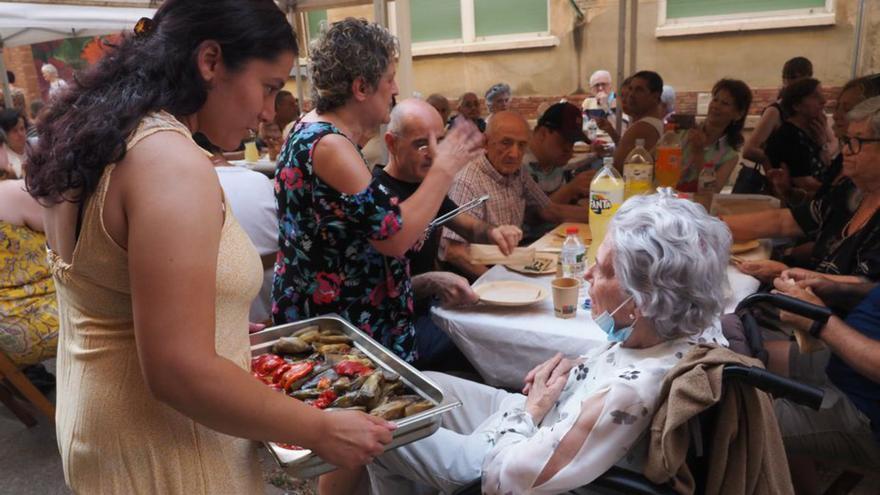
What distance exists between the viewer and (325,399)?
1.42 meters

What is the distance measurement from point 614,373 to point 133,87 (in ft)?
3.77

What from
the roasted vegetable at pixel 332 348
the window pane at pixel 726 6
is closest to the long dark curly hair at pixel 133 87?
the roasted vegetable at pixel 332 348

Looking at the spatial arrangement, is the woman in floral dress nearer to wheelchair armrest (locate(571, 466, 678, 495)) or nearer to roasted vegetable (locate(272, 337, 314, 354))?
roasted vegetable (locate(272, 337, 314, 354))

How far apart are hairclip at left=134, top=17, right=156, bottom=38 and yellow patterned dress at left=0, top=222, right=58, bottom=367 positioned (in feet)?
8.68

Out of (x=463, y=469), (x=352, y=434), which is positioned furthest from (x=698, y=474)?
(x=352, y=434)

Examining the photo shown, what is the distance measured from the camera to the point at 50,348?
10.6 ft

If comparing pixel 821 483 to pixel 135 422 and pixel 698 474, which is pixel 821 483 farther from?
pixel 135 422

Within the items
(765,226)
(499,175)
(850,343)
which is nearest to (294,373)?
(850,343)

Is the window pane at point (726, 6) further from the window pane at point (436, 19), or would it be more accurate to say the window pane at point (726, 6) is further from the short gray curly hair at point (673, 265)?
the short gray curly hair at point (673, 265)

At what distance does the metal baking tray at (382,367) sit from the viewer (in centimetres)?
117

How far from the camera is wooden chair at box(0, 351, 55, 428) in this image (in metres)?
3.13

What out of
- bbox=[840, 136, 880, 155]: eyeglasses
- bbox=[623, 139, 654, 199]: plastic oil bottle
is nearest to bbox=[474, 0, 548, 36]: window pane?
bbox=[623, 139, 654, 199]: plastic oil bottle

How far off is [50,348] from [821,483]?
3.70 metres

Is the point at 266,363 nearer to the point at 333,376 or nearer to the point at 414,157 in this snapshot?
the point at 333,376
